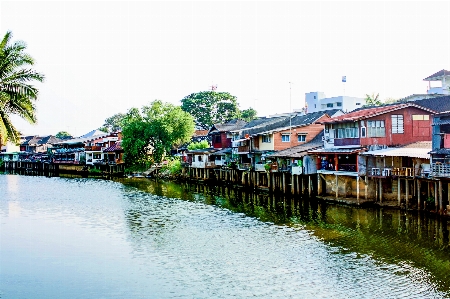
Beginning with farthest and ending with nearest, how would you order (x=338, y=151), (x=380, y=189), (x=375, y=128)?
1. (x=338, y=151)
2. (x=375, y=128)
3. (x=380, y=189)

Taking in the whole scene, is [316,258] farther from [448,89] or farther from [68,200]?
[448,89]

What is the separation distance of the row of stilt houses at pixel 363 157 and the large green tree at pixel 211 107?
153 ft

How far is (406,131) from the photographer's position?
3959 centimetres

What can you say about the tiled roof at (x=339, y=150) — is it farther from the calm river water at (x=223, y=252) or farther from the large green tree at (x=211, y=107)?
the large green tree at (x=211, y=107)

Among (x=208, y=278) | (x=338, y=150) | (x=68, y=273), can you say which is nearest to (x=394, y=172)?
(x=338, y=150)

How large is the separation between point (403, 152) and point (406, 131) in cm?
527

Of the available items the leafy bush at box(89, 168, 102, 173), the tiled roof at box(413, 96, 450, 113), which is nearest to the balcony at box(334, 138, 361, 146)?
the tiled roof at box(413, 96, 450, 113)

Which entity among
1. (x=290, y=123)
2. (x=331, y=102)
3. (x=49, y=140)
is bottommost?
(x=290, y=123)

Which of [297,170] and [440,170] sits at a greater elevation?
[440,170]

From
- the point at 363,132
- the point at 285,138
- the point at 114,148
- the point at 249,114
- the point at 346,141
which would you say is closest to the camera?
the point at 363,132

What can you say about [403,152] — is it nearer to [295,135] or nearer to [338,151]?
[338,151]

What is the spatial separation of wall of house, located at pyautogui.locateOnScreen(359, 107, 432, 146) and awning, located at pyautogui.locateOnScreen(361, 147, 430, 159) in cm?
149

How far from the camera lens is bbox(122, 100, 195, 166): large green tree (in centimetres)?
7631

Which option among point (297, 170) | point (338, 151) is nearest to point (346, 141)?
point (338, 151)
